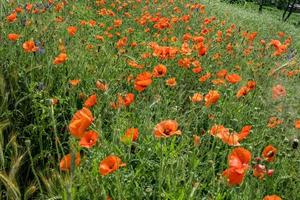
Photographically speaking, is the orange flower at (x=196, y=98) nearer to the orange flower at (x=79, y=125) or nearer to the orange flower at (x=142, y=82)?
the orange flower at (x=142, y=82)

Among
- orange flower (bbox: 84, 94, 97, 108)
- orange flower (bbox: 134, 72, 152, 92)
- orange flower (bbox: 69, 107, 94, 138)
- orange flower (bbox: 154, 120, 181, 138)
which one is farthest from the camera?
orange flower (bbox: 134, 72, 152, 92)

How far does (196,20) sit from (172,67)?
3.10m

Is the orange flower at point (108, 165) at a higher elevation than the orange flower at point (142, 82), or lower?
lower

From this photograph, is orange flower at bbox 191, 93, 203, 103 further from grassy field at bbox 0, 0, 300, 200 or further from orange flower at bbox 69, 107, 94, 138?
orange flower at bbox 69, 107, 94, 138

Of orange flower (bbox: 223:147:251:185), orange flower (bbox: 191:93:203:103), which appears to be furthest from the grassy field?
orange flower (bbox: 191:93:203:103)

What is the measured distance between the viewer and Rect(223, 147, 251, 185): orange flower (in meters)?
1.51

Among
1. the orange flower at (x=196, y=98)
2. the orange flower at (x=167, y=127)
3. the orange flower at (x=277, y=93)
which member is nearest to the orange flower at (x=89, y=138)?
the orange flower at (x=167, y=127)

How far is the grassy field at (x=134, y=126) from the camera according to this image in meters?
1.87

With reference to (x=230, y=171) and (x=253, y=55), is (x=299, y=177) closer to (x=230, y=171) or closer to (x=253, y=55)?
(x=230, y=171)

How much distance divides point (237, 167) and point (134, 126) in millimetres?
1280

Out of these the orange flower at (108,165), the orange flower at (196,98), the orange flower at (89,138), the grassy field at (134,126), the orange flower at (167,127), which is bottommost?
the grassy field at (134,126)

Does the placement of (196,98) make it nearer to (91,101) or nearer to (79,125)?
A: (91,101)

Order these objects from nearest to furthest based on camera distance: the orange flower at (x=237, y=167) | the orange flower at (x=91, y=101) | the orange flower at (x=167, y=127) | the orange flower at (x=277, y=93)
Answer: the orange flower at (x=237, y=167) < the orange flower at (x=167, y=127) < the orange flower at (x=91, y=101) < the orange flower at (x=277, y=93)

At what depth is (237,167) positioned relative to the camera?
1518 millimetres
